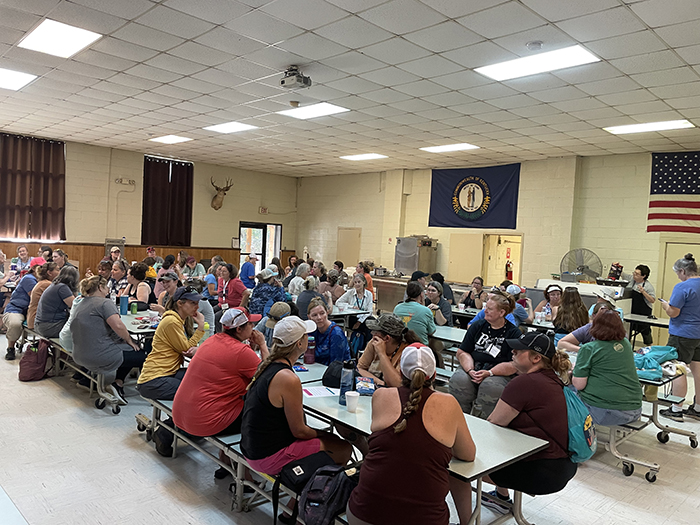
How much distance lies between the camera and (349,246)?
14.1 meters

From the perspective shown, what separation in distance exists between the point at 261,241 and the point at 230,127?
6.79 meters

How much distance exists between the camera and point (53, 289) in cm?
538

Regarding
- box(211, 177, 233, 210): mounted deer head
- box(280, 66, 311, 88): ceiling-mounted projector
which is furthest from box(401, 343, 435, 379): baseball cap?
box(211, 177, 233, 210): mounted deer head

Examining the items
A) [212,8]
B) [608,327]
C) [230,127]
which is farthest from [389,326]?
[230,127]

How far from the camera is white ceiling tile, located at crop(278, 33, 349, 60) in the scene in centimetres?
462

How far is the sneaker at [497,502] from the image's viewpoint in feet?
9.78

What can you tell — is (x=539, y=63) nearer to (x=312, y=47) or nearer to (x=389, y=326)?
(x=312, y=47)

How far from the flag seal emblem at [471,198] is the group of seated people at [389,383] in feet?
20.1

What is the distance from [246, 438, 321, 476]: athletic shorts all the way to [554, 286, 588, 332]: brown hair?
340cm

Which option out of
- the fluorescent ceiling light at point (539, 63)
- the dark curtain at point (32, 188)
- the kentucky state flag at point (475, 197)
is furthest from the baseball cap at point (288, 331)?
the dark curtain at point (32, 188)

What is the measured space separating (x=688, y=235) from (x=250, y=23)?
313 inches

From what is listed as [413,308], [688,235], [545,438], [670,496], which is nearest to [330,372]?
[545,438]

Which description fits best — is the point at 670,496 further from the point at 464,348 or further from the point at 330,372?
the point at 330,372

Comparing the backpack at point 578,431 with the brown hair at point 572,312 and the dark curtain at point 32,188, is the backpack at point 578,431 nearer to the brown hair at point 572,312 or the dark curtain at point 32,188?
the brown hair at point 572,312
